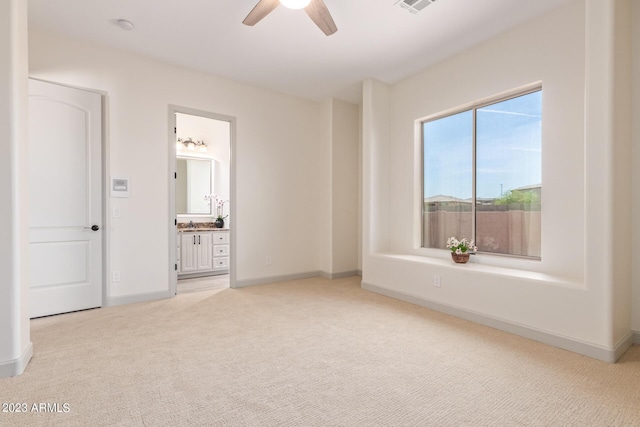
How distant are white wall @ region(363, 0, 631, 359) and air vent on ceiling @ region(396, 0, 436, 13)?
1.03 m

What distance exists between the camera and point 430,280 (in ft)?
11.4

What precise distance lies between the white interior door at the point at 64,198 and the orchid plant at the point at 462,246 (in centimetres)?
390

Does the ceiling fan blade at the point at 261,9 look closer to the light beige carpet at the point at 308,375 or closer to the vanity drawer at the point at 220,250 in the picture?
the light beige carpet at the point at 308,375

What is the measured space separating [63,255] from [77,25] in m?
2.30

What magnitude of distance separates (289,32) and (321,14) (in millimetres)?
772

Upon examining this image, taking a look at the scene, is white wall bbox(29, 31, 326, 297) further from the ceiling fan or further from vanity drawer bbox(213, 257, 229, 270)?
the ceiling fan

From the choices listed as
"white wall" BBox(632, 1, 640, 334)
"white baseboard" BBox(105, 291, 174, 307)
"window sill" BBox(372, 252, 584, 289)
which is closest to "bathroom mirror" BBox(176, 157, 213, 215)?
"white baseboard" BBox(105, 291, 174, 307)

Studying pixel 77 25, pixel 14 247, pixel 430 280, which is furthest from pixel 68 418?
pixel 77 25

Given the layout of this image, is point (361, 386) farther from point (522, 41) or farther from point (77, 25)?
point (77, 25)

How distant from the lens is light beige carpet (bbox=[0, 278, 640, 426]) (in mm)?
1631

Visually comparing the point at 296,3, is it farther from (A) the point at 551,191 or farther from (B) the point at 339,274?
(B) the point at 339,274

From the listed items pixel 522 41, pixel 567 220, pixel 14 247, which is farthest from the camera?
pixel 522 41

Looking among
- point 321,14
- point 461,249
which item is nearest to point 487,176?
point 461,249

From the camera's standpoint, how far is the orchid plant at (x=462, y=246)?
3.42 meters
